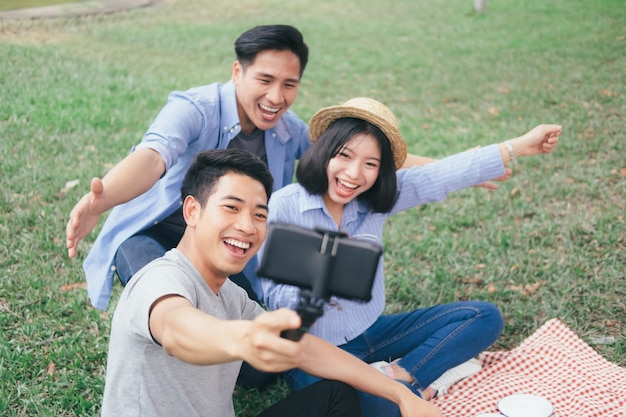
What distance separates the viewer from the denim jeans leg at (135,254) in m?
3.37

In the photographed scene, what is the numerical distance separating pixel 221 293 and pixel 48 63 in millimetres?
7299

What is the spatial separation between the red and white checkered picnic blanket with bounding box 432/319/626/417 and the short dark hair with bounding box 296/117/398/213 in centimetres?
102

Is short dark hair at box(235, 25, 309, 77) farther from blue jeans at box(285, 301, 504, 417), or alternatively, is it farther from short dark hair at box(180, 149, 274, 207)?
blue jeans at box(285, 301, 504, 417)

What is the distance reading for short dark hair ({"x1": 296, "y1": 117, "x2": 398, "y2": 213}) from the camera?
3344 mm

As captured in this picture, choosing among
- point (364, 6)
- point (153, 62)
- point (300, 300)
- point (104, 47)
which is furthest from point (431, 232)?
point (364, 6)

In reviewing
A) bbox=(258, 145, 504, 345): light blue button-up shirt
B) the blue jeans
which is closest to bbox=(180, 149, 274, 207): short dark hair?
bbox=(258, 145, 504, 345): light blue button-up shirt

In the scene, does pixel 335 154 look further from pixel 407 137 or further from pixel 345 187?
pixel 407 137

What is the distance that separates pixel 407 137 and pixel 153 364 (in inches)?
205

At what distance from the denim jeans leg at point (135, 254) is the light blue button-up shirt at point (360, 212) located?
0.56 meters

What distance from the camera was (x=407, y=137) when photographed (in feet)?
23.4

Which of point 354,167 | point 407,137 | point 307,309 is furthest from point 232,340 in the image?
point 407,137

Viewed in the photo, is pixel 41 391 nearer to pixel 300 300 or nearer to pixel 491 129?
pixel 300 300

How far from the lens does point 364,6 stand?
14.8 meters

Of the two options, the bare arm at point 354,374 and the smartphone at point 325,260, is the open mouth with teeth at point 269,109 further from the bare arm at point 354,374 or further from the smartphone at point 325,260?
the smartphone at point 325,260
